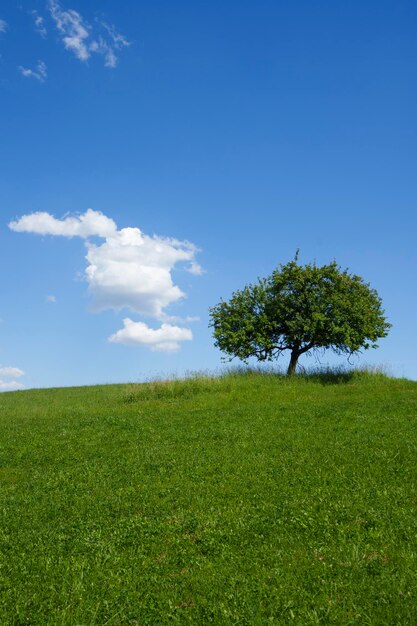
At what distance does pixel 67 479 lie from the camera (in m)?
16.5

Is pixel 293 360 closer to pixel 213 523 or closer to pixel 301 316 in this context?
pixel 301 316

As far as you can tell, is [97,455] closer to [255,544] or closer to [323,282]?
[255,544]

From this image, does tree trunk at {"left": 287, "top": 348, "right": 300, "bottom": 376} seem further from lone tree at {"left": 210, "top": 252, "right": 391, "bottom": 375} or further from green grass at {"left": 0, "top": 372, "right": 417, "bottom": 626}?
green grass at {"left": 0, "top": 372, "right": 417, "bottom": 626}

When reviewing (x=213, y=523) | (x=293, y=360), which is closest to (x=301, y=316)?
(x=293, y=360)

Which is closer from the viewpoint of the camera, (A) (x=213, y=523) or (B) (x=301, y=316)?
(A) (x=213, y=523)

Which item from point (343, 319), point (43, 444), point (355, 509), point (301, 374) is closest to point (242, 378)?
point (301, 374)

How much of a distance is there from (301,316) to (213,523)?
33.2 meters

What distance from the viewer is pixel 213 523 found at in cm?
1227

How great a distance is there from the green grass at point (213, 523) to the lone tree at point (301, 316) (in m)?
20.6

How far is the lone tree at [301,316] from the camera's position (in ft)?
142

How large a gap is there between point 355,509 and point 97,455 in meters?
10.4

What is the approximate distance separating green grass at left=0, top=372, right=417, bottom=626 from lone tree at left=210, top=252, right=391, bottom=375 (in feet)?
67.5

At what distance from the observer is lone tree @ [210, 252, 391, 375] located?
43.4 meters

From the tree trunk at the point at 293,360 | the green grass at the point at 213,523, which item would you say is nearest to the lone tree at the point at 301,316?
the tree trunk at the point at 293,360
